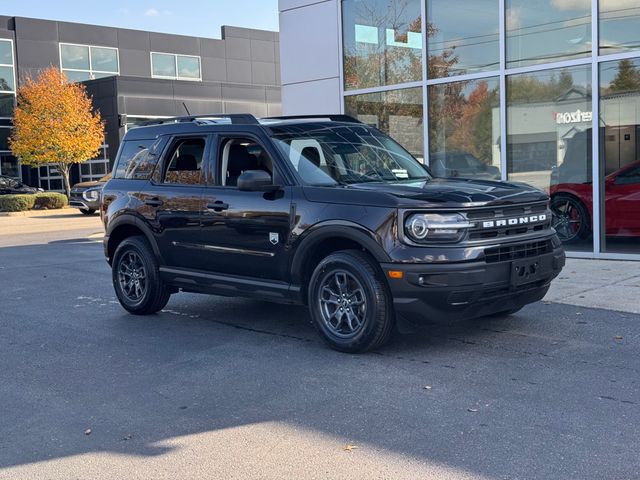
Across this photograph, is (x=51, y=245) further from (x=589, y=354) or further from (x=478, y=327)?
(x=589, y=354)

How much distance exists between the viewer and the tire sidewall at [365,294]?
588cm

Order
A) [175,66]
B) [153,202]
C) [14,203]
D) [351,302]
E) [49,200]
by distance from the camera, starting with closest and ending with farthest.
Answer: [351,302] < [153,202] < [14,203] < [49,200] < [175,66]

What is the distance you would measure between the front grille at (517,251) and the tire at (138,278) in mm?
3694

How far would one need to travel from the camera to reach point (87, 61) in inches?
1667

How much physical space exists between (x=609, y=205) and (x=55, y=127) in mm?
28931

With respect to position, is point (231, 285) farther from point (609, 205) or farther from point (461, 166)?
point (461, 166)

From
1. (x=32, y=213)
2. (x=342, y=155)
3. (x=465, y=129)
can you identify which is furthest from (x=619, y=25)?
(x=32, y=213)

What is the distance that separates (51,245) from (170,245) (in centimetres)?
1055

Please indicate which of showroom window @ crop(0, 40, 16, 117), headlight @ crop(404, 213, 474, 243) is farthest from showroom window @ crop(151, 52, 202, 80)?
headlight @ crop(404, 213, 474, 243)

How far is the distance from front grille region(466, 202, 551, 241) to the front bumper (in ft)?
0.78

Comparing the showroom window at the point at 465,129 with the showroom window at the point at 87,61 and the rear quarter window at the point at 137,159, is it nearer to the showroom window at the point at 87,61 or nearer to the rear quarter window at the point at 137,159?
the rear quarter window at the point at 137,159

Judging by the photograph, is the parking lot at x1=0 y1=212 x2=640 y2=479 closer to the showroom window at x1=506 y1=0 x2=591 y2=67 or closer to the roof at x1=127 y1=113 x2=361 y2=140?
the roof at x1=127 y1=113 x2=361 y2=140

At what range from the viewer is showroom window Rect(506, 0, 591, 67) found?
440 inches

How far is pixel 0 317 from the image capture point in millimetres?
8477
